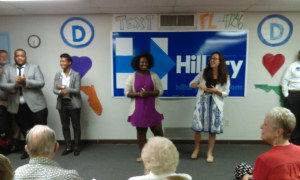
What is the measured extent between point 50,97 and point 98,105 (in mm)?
841

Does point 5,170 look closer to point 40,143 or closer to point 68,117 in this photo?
point 40,143

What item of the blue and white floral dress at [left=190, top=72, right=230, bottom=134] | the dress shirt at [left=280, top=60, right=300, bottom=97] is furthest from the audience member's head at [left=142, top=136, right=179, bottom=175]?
the dress shirt at [left=280, top=60, right=300, bottom=97]

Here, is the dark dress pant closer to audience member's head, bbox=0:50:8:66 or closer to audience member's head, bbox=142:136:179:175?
audience member's head, bbox=0:50:8:66

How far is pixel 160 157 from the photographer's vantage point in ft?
4.03

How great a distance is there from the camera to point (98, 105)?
391 centimetres

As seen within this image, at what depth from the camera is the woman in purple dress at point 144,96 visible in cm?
300

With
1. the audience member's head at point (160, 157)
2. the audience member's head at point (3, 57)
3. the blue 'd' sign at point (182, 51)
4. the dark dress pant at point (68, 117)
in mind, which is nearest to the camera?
the audience member's head at point (160, 157)

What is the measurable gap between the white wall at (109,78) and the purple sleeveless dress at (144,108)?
85 cm

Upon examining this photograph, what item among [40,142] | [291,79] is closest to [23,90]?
[40,142]

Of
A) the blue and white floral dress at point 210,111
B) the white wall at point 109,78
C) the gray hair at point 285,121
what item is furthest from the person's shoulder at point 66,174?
the white wall at point 109,78

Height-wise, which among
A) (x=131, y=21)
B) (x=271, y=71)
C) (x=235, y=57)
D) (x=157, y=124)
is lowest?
(x=157, y=124)

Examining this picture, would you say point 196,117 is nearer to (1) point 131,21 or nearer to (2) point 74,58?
(1) point 131,21

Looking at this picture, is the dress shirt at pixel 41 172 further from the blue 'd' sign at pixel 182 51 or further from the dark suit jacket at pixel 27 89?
the blue 'd' sign at pixel 182 51

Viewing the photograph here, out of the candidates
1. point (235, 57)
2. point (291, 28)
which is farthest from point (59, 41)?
point (291, 28)
